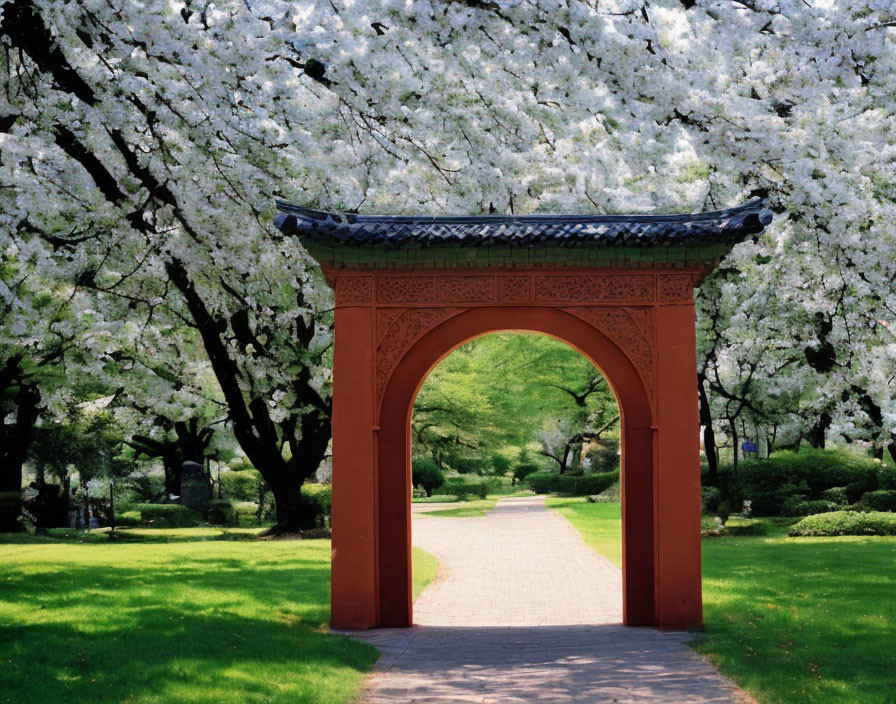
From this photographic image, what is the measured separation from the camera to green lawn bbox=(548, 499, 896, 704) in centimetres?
682

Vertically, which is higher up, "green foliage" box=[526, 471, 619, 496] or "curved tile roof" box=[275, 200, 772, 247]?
"curved tile roof" box=[275, 200, 772, 247]

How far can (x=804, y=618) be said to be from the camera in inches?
378

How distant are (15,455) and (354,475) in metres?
15.0

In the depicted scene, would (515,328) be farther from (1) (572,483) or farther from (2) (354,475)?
(1) (572,483)

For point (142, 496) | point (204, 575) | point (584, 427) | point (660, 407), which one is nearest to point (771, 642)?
point (660, 407)

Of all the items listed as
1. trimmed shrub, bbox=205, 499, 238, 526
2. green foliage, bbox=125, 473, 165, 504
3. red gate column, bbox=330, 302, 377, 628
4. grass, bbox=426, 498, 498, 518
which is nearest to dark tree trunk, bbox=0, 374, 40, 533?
trimmed shrub, bbox=205, 499, 238, 526

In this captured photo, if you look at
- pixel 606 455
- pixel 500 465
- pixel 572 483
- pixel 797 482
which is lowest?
pixel 572 483

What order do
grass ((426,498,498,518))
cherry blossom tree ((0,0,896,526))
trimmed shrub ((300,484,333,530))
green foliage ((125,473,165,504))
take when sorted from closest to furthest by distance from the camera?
cherry blossom tree ((0,0,896,526))
trimmed shrub ((300,484,333,530))
grass ((426,498,498,518))
green foliage ((125,473,165,504))

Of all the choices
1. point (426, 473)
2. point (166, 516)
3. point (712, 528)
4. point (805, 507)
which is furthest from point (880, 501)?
point (426, 473)

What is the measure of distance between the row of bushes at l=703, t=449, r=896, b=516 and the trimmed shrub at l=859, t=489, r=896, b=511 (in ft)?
3.49

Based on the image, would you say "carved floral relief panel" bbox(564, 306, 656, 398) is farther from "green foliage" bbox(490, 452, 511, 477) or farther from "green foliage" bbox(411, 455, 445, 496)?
"green foliage" bbox(490, 452, 511, 477)

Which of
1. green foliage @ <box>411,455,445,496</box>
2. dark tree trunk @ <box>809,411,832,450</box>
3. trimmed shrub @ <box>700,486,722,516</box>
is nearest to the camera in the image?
trimmed shrub @ <box>700,486,722,516</box>

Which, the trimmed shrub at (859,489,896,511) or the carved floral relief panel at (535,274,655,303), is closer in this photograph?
the carved floral relief panel at (535,274,655,303)

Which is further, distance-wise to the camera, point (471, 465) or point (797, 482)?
point (471, 465)
